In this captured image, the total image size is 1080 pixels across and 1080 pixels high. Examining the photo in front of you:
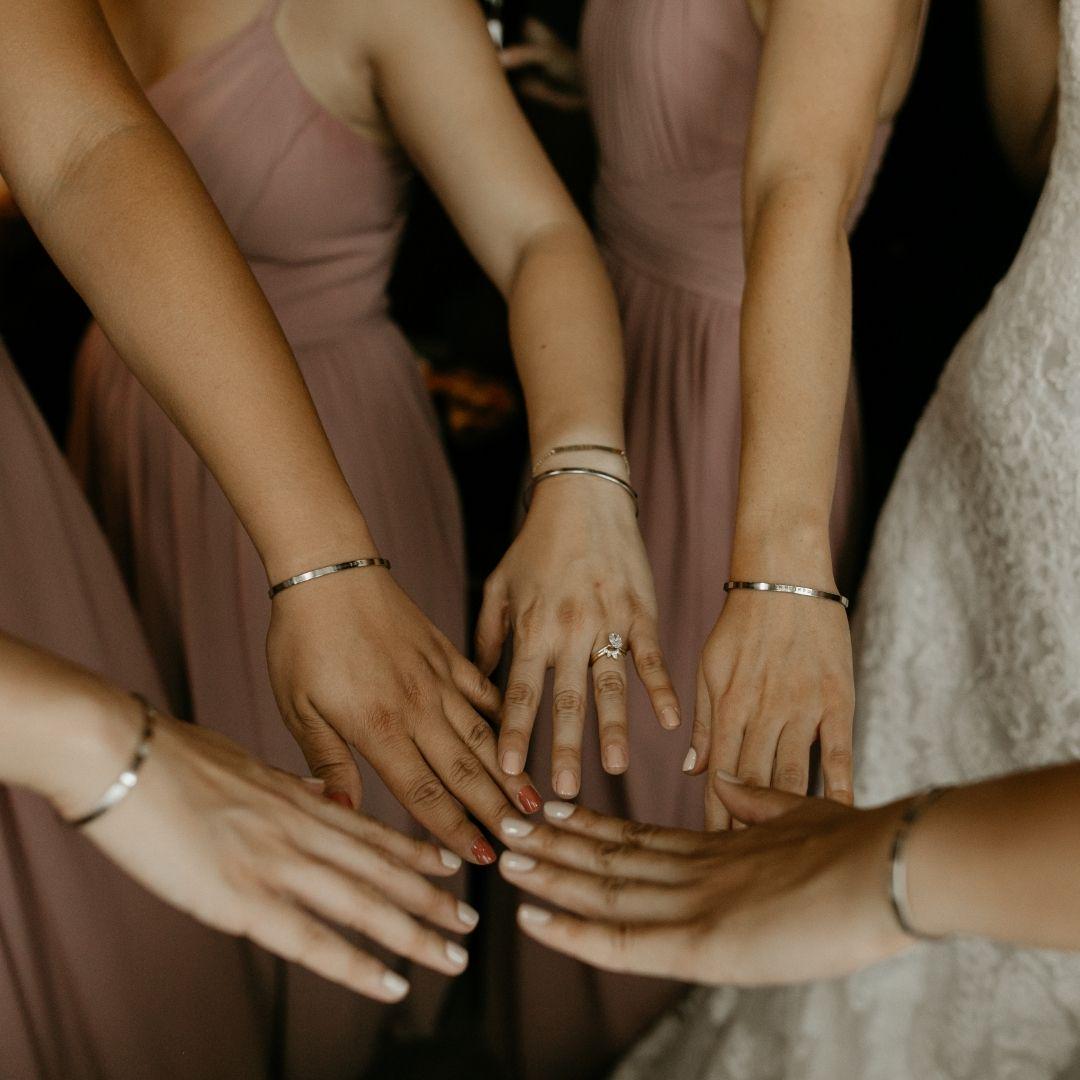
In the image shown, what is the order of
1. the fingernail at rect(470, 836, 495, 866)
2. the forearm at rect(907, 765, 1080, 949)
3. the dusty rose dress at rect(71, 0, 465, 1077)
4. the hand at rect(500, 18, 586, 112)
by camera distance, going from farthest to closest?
the hand at rect(500, 18, 586, 112)
the dusty rose dress at rect(71, 0, 465, 1077)
the fingernail at rect(470, 836, 495, 866)
the forearm at rect(907, 765, 1080, 949)

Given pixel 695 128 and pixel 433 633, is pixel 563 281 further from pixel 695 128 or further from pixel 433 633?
pixel 433 633

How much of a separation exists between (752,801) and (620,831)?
0.10 metres

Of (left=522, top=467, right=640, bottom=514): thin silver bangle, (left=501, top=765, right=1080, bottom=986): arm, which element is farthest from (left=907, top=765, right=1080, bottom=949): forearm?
(left=522, top=467, right=640, bottom=514): thin silver bangle

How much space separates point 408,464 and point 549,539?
0.42 m

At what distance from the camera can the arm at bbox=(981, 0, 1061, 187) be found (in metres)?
1.07

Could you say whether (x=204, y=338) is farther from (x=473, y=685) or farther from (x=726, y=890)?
(x=726, y=890)

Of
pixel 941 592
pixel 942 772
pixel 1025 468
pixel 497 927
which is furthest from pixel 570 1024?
pixel 1025 468

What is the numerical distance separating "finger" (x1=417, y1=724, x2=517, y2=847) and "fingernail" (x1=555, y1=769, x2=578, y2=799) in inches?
1.6

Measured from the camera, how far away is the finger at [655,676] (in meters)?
0.86

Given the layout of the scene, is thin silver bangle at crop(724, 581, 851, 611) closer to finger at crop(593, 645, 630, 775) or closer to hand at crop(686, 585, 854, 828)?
hand at crop(686, 585, 854, 828)

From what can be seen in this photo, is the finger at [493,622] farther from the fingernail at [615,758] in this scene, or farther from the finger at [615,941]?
the finger at [615,941]

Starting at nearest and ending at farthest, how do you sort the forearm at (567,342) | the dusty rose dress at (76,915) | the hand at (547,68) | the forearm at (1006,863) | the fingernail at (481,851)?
the forearm at (1006,863)
the fingernail at (481,851)
the dusty rose dress at (76,915)
the forearm at (567,342)
the hand at (547,68)

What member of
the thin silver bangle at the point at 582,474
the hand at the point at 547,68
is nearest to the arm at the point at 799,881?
the thin silver bangle at the point at 582,474

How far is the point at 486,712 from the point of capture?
0.90 meters
